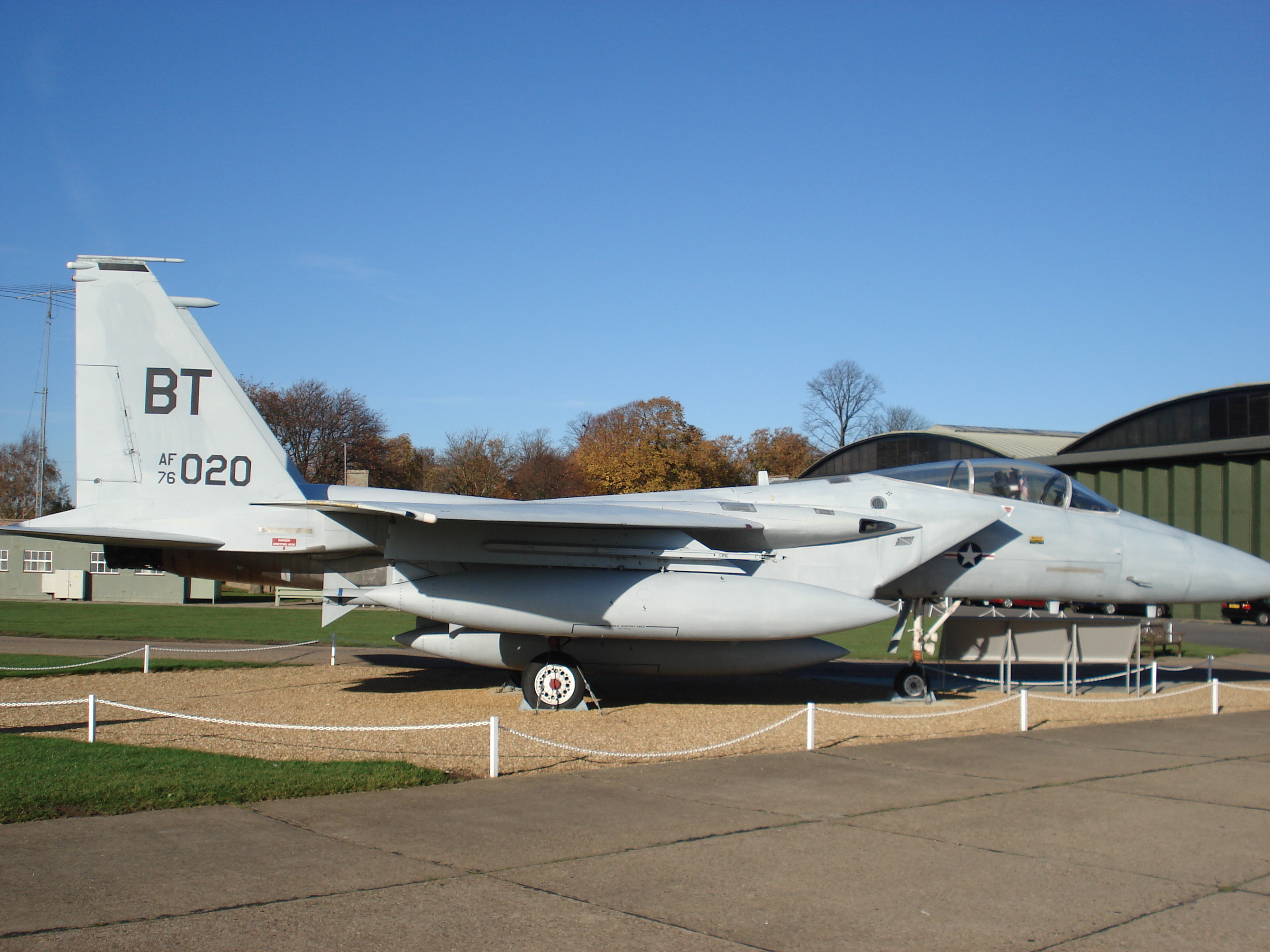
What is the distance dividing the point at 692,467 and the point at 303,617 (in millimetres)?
23918

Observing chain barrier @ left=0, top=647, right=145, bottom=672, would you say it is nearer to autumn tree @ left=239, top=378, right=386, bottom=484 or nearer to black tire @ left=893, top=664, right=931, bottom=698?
black tire @ left=893, top=664, right=931, bottom=698

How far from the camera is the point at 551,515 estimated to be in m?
10.5

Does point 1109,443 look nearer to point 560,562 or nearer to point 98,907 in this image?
point 560,562

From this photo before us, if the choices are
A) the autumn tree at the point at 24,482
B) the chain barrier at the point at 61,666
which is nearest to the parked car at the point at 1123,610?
the chain barrier at the point at 61,666

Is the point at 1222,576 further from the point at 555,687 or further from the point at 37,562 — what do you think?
the point at 37,562

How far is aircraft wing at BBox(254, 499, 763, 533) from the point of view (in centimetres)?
1002

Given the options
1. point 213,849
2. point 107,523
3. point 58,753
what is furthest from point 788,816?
point 107,523

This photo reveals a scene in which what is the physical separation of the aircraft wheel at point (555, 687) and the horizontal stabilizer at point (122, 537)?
168 inches

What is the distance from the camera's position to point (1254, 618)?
3225cm

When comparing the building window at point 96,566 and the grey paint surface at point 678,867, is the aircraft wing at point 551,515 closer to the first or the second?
the grey paint surface at point 678,867

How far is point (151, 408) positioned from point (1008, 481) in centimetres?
1116

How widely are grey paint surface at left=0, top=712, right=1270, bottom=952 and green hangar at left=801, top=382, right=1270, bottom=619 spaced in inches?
892

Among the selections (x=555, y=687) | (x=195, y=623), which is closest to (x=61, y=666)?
(x=555, y=687)

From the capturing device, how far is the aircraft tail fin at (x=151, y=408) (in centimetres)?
1166
